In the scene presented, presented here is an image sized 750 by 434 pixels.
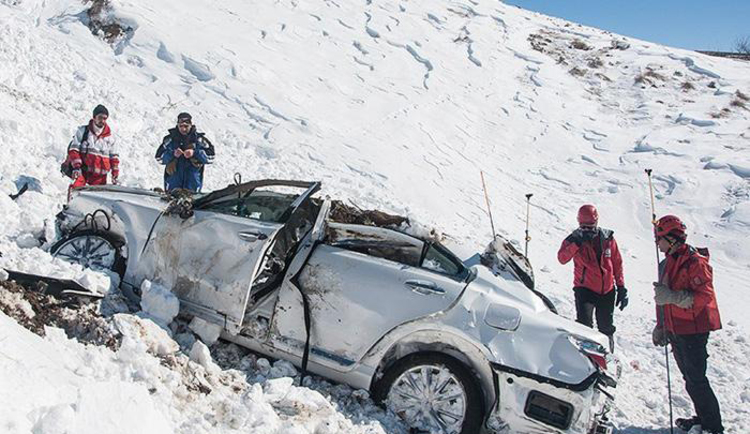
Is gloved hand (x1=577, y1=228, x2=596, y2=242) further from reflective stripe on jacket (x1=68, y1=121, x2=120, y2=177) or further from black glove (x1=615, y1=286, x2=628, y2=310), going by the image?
reflective stripe on jacket (x1=68, y1=121, x2=120, y2=177)

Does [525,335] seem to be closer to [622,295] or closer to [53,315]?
[622,295]

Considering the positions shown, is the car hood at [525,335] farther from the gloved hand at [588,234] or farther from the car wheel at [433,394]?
the gloved hand at [588,234]

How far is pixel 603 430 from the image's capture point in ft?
14.2

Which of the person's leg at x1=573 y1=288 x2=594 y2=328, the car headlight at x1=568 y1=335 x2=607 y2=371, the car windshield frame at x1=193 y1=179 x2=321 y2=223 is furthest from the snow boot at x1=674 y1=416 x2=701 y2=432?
the car windshield frame at x1=193 y1=179 x2=321 y2=223

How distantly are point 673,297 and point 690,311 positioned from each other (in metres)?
0.19

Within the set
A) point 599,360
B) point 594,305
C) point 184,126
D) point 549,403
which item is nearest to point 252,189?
point 184,126

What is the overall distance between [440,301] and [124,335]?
7.18ft

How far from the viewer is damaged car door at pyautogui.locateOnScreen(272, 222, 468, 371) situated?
4531 mm

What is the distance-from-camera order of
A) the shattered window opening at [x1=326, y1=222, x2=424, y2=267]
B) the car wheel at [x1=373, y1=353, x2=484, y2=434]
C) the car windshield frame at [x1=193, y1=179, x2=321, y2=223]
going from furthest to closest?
1. the car windshield frame at [x1=193, y1=179, x2=321, y2=223]
2. the shattered window opening at [x1=326, y1=222, x2=424, y2=267]
3. the car wheel at [x1=373, y1=353, x2=484, y2=434]

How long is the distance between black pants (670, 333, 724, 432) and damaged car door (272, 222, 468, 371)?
2.37 metres

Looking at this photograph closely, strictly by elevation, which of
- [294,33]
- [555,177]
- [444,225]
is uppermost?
[294,33]

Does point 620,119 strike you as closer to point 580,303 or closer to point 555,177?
point 555,177

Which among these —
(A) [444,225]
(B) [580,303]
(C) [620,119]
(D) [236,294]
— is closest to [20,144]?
(D) [236,294]

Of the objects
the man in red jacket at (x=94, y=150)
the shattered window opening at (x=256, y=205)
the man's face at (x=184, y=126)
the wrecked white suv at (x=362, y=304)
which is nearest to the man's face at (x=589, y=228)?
the wrecked white suv at (x=362, y=304)
